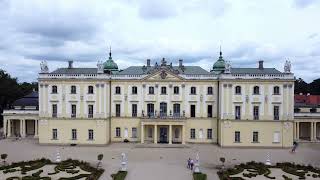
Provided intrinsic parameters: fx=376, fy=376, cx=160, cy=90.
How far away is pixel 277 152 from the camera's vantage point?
44031mm

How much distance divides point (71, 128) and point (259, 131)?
79.6ft

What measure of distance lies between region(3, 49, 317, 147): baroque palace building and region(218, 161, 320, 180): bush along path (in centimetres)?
1296

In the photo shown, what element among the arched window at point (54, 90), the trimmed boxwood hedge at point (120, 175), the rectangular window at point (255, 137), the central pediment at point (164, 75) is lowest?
the trimmed boxwood hedge at point (120, 175)

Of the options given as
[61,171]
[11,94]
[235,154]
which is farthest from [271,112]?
[11,94]

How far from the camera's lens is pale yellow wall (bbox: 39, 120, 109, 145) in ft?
160

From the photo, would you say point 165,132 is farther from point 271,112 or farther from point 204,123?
point 271,112

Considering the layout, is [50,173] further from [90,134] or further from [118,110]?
[118,110]

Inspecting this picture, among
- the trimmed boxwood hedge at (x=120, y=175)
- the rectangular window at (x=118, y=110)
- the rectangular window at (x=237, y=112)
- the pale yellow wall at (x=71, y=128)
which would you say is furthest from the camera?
the rectangular window at (x=118, y=110)

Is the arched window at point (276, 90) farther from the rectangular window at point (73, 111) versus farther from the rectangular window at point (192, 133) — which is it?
the rectangular window at point (73, 111)

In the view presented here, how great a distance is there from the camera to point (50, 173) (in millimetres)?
31000

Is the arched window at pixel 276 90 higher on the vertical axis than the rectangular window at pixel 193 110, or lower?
higher

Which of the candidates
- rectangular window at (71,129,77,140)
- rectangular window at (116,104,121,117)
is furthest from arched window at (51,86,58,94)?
rectangular window at (116,104,121,117)

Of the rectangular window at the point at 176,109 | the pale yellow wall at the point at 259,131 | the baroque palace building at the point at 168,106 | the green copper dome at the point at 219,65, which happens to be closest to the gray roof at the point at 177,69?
the baroque palace building at the point at 168,106

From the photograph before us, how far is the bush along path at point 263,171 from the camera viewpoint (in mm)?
30672
